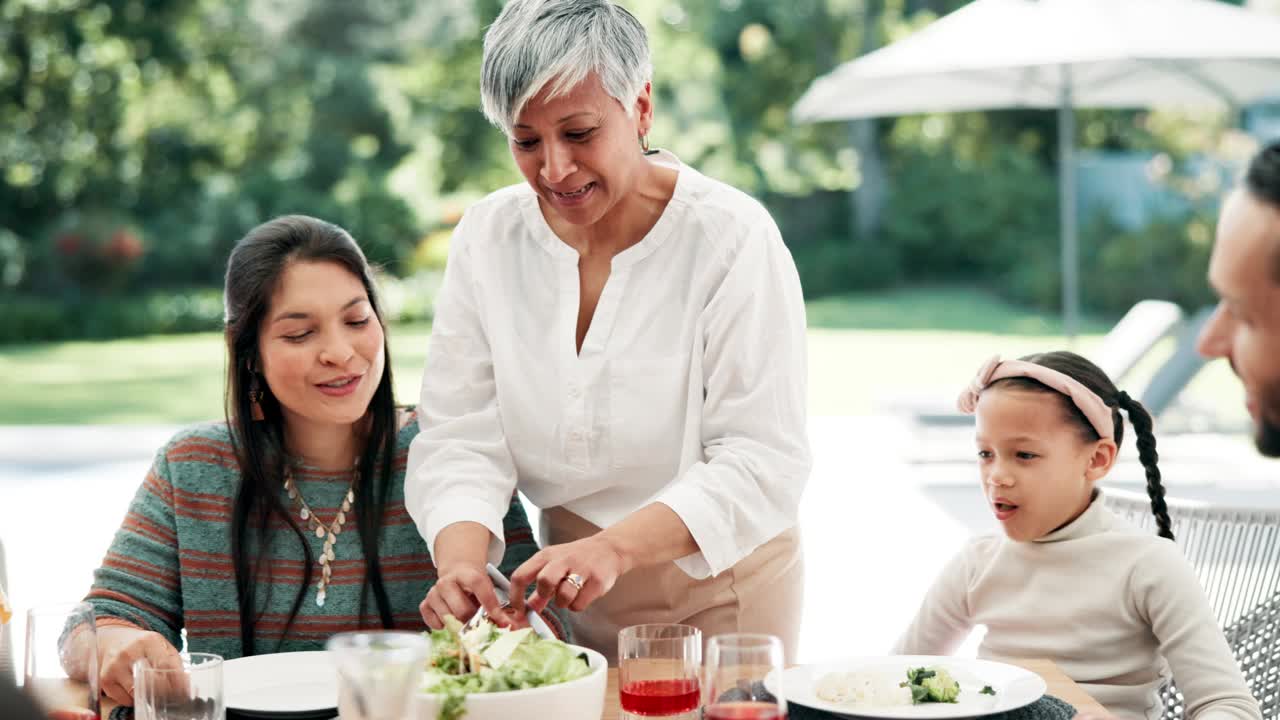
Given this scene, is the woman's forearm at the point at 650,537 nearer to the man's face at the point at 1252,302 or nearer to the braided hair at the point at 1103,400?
the braided hair at the point at 1103,400

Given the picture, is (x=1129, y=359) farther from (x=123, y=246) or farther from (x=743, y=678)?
(x=123, y=246)

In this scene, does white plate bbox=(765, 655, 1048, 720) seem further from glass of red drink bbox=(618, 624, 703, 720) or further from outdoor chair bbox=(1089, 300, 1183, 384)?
outdoor chair bbox=(1089, 300, 1183, 384)

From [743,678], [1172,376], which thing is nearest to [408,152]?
[1172,376]

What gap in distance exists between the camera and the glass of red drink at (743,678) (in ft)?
4.61

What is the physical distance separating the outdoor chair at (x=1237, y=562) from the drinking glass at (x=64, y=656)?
5.63 feet

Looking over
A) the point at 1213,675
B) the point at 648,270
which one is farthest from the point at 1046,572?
the point at 648,270

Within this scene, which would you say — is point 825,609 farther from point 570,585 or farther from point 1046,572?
point 570,585

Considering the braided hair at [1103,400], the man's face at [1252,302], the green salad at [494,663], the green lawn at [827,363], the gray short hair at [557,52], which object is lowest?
the green lawn at [827,363]

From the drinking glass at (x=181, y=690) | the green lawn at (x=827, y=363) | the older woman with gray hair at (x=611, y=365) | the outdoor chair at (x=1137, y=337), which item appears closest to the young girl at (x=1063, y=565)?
the older woman with gray hair at (x=611, y=365)

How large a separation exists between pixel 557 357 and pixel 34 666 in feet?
A: 2.98

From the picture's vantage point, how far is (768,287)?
7.06 ft

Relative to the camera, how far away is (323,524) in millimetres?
2293

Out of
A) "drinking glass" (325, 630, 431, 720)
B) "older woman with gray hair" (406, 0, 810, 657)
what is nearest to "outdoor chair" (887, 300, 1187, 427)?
"older woman with gray hair" (406, 0, 810, 657)

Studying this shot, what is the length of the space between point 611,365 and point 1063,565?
0.77m
